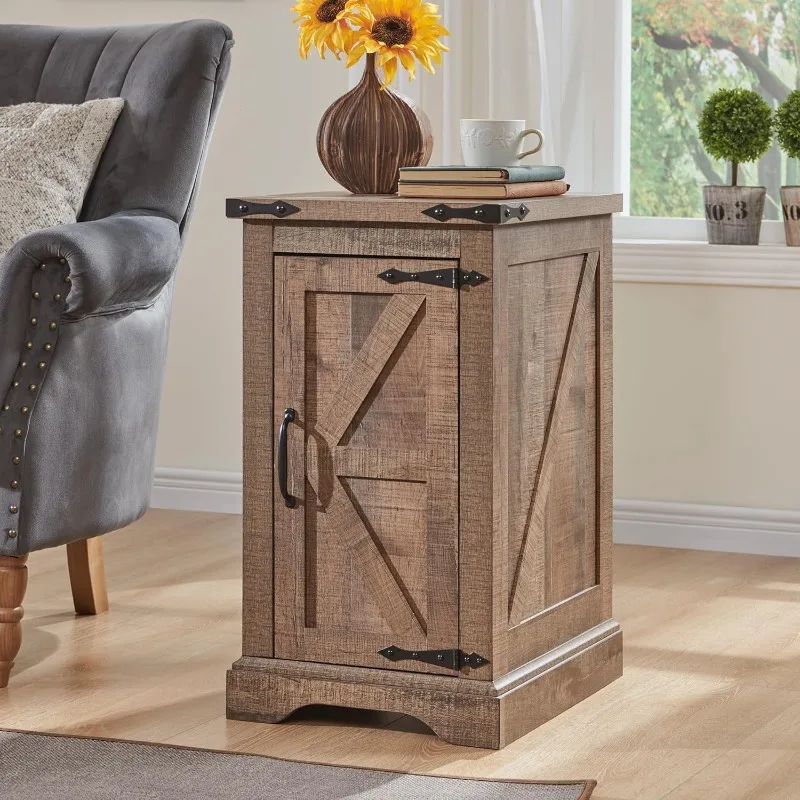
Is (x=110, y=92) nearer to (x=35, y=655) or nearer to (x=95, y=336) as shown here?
(x=95, y=336)

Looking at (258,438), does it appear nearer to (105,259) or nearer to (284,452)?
(284,452)

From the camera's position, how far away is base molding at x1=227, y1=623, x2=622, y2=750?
6.44ft

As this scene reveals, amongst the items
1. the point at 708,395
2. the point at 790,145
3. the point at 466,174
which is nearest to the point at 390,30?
the point at 466,174

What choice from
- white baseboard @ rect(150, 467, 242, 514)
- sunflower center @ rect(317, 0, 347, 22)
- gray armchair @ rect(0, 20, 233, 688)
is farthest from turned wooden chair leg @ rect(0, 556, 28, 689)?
white baseboard @ rect(150, 467, 242, 514)

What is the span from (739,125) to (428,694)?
5.32ft

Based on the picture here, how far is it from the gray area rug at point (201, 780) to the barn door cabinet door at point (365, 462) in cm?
20

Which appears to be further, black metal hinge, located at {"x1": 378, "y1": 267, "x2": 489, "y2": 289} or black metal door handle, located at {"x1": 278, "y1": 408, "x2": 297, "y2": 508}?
black metal door handle, located at {"x1": 278, "y1": 408, "x2": 297, "y2": 508}

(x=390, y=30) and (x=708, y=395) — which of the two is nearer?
(x=390, y=30)

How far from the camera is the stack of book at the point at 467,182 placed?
1936mm

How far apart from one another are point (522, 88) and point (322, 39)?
3.85ft

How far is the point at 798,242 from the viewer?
10.3ft

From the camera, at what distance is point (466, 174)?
1941mm

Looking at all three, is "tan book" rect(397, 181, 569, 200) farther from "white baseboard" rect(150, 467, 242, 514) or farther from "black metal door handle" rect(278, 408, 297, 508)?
"white baseboard" rect(150, 467, 242, 514)

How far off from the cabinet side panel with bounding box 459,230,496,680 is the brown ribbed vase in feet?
0.95
